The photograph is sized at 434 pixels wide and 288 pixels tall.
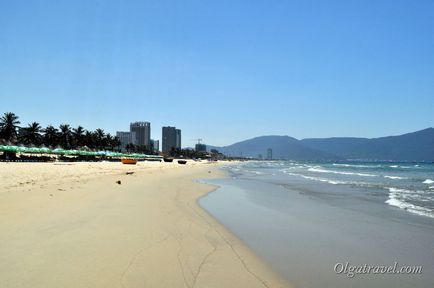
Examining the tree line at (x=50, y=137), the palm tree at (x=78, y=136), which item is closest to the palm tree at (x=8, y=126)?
the tree line at (x=50, y=137)

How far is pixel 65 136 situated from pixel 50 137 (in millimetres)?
8241

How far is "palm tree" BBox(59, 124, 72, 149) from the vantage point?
106 metres

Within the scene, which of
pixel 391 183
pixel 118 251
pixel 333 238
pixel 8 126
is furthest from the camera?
pixel 8 126

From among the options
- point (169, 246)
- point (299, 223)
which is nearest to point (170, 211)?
point (299, 223)

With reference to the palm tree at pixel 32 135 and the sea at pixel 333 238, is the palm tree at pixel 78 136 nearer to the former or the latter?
the palm tree at pixel 32 135

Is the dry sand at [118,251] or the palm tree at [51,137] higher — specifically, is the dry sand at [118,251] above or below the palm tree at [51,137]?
below

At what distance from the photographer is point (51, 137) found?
10219 cm

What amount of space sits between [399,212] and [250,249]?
309 inches

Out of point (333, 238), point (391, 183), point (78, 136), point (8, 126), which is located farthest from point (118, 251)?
point (78, 136)

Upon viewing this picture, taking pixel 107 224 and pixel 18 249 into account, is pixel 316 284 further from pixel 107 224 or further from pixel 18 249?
pixel 107 224

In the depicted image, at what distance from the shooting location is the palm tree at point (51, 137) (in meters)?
100

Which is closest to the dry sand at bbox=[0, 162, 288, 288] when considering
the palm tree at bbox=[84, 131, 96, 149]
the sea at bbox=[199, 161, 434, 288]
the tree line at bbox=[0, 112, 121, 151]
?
the sea at bbox=[199, 161, 434, 288]

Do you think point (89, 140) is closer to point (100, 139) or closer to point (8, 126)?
point (100, 139)

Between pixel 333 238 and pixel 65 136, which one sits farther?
pixel 65 136
